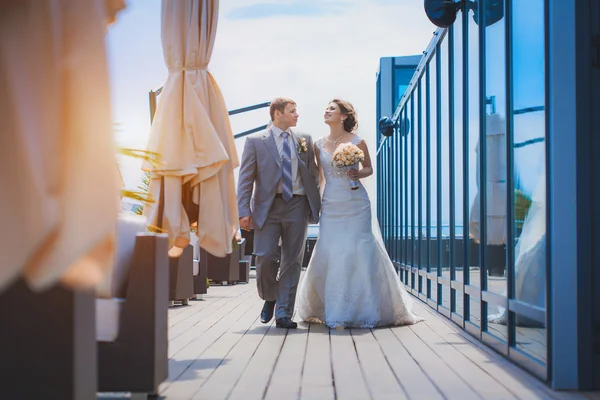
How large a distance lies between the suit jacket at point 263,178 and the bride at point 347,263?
241 millimetres

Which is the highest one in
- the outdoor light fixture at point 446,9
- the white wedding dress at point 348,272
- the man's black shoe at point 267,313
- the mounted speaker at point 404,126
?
the outdoor light fixture at point 446,9

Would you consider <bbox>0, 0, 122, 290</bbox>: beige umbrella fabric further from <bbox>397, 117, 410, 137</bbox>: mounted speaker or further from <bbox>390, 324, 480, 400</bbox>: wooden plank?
<bbox>397, 117, 410, 137</bbox>: mounted speaker

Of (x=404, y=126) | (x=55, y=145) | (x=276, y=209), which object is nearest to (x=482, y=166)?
(x=276, y=209)

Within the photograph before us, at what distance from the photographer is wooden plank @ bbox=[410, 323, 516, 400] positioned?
3945 mm

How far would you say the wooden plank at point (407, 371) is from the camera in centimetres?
392

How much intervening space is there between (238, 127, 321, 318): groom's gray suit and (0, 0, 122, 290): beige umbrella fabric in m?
5.21

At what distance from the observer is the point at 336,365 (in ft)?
15.9

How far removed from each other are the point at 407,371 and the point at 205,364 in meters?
1.14

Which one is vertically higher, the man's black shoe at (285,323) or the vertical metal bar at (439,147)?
the vertical metal bar at (439,147)

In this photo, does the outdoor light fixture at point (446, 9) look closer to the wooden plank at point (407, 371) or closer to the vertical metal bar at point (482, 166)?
the vertical metal bar at point (482, 166)

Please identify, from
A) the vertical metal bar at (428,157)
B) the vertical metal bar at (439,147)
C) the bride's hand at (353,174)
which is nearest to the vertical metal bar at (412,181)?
the vertical metal bar at (428,157)

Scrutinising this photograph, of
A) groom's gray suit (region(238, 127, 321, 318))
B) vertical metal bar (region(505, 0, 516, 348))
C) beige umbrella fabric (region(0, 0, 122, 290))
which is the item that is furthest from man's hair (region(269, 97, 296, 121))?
beige umbrella fabric (region(0, 0, 122, 290))

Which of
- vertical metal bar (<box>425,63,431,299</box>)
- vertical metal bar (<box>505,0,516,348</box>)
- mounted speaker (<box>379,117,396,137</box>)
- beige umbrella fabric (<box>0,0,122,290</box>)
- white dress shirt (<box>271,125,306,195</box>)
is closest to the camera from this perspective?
beige umbrella fabric (<box>0,0,122,290</box>)

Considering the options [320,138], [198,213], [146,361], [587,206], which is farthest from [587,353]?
[320,138]
